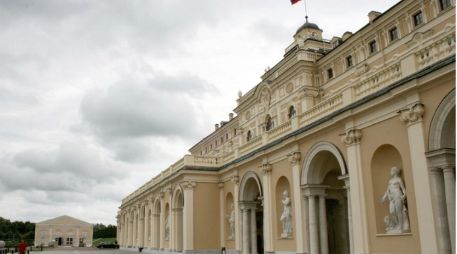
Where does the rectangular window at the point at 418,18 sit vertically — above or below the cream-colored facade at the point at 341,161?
above

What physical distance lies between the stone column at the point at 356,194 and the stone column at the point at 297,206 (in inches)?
146

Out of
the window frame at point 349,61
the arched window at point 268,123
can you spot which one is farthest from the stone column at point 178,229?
the window frame at point 349,61

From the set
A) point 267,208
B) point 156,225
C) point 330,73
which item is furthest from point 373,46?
point 156,225

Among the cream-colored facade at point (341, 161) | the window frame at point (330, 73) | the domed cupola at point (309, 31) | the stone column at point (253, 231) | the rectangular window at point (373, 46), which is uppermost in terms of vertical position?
the domed cupola at point (309, 31)

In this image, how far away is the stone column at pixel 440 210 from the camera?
13438 mm

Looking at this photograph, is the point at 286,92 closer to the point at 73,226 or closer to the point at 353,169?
the point at 353,169

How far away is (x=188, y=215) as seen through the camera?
31.3m

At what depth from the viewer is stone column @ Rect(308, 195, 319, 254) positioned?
797 inches

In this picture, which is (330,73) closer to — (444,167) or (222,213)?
(222,213)

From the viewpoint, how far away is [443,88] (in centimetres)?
1401

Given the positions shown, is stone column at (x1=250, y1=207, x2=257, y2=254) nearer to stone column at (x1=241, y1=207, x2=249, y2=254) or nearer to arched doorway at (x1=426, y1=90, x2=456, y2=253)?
stone column at (x1=241, y1=207, x2=249, y2=254)

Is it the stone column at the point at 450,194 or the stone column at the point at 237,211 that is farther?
the stone column at the point at 237,211

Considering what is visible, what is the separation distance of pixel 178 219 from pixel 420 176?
78.1ft

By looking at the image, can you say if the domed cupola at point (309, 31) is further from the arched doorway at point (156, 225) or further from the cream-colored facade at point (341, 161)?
the arched doorway at point (156, 225)
